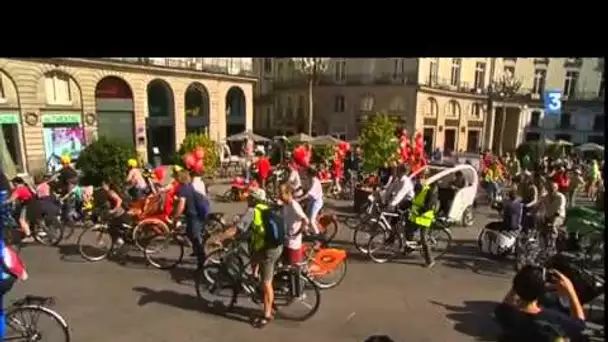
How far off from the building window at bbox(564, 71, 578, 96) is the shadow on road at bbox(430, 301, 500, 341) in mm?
42170

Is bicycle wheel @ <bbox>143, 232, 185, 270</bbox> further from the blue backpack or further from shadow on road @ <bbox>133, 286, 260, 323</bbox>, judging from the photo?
the blue backpack

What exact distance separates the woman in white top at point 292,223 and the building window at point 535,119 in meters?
43.1

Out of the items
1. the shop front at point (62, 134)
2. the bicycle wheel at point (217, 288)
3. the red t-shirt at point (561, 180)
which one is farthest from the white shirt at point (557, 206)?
the shop front at point (62, 134)

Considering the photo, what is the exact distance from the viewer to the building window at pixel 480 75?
38.8 meters

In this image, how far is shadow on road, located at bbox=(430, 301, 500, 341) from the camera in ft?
17.0

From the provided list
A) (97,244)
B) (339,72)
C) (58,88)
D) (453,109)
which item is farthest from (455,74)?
(97,244)

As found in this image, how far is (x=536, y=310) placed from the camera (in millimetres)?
3303

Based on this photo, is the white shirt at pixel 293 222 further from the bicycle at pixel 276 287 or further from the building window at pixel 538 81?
the building window at pixel 538 81

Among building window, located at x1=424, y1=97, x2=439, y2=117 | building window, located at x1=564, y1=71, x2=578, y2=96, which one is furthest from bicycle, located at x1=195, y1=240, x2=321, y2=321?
building window, located at x1=564, y1=71, x2=578, y2=96

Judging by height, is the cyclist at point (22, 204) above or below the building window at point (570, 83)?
below

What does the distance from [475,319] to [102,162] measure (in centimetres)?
997
